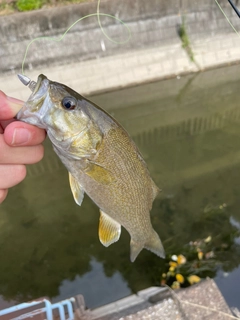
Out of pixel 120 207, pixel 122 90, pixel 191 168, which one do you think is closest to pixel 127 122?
pixel 122 90

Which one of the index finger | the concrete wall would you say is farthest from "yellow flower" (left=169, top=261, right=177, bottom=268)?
the concrete wall

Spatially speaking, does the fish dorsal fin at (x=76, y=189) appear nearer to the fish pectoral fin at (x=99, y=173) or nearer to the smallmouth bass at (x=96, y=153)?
the smallmouth bass at (x=96, y=153)

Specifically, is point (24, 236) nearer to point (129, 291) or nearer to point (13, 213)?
point (13, 213)

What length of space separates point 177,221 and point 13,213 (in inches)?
100

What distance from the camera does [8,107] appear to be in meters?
1.63

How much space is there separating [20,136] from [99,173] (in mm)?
508

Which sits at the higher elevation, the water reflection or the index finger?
the index finger

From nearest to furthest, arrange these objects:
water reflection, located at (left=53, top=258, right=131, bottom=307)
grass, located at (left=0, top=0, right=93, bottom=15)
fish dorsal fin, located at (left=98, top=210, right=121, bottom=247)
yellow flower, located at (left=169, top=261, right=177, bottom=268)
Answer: fish dorsal fin, located at (left=98, top=210, right=121, bottom=247)
water reflection, located at (left=53, top=258, right=131, bottom=307)
yellow flower, located at (left=169, top=261, right=177, bottom=268)
grass, located at (left=0, top=0, right=93, bottom=15)

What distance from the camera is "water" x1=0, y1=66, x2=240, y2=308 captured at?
151 inches

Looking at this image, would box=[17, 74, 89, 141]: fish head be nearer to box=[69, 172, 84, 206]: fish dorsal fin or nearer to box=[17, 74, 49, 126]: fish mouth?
box=[17, 74, 49, 126]: fish mouth

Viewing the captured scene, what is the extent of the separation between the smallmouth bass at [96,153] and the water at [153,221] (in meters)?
2.14

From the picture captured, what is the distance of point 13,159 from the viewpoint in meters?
1.77

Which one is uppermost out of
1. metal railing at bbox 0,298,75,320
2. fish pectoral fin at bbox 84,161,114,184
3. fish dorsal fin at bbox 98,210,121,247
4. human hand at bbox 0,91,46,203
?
human hand at bbox 0,91,46,203

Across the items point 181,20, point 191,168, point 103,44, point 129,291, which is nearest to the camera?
point 129,291
